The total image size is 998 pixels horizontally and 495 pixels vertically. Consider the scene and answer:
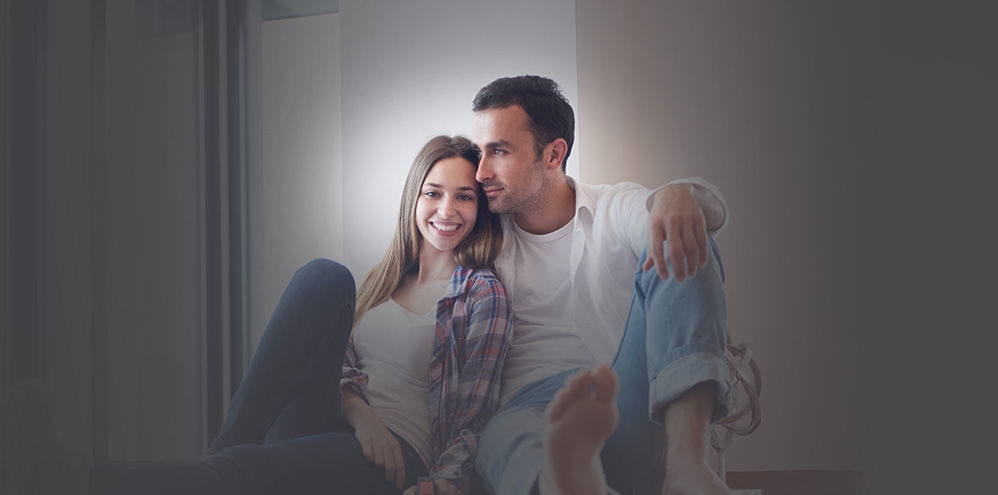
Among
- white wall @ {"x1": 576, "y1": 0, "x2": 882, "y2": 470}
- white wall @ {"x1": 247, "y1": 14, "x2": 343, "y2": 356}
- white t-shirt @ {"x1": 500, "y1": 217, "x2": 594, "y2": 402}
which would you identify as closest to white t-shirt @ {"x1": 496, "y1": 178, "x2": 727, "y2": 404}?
white t-shirt @ {"x1": 500, "y1": 217, "x2": 594, "y2": 402}

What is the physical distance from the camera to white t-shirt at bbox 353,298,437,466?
1.55 meters

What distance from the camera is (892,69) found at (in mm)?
1582

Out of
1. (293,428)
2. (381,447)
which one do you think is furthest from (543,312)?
(293,428)

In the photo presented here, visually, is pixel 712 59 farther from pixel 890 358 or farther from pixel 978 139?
pixel 890 358

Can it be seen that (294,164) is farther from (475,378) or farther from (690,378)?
(690,378)

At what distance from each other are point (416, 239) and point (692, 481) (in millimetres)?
753

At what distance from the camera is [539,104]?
161 cm

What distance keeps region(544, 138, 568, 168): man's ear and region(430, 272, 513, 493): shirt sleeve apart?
0.28 meters

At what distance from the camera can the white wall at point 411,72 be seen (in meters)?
1.66

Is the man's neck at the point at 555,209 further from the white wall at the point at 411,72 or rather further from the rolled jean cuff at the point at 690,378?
the rolled jean cuff at the point at 690,378

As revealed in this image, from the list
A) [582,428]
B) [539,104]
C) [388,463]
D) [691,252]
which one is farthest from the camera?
[539,104]

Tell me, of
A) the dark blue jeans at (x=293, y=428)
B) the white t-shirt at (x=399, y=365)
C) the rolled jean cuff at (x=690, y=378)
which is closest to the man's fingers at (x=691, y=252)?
the rolled jean cuff at (x=690, y=378)

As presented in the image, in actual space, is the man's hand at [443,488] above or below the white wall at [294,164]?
below

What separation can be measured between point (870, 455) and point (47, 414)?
5.62 feet
